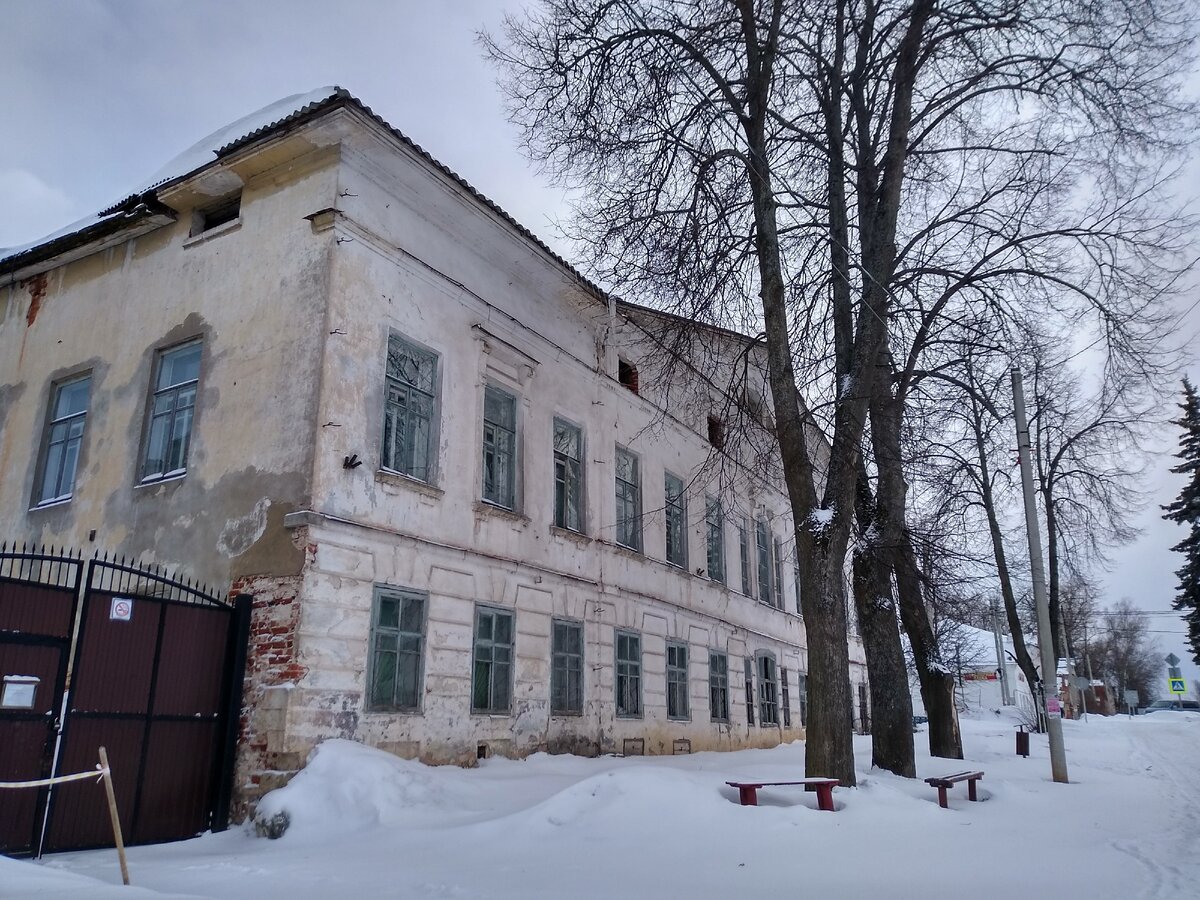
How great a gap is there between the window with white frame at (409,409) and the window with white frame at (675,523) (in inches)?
290

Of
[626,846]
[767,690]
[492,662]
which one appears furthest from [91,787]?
[767,690]

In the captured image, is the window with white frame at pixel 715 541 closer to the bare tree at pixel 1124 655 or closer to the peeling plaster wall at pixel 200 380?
the peeling plaster wall at pixel 200 380

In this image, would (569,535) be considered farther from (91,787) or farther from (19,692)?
(19,692)

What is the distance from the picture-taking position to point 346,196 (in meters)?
11.4

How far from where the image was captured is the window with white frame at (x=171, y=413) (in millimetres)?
11727

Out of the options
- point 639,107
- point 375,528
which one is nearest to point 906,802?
point 375,528

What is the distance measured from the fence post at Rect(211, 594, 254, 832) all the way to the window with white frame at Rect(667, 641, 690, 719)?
9162 millimetres

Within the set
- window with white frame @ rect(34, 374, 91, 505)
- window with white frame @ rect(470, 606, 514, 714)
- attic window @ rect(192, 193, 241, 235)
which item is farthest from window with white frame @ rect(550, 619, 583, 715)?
attic window @ rect(192, 193, 241, 235)

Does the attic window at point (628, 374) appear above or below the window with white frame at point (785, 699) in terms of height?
above

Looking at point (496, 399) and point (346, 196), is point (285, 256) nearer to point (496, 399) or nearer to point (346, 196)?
point (346, 196)

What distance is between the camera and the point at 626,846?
7.44m

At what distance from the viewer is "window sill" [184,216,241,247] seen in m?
12.2

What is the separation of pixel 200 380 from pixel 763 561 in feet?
52.3

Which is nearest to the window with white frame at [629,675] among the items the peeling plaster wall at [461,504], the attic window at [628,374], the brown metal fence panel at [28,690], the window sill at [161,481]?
the peeling plaster wall at [461,504]
